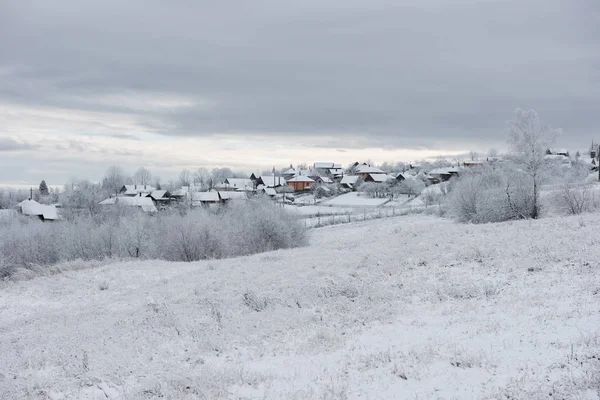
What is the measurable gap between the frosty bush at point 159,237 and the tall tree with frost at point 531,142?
84.0 ft

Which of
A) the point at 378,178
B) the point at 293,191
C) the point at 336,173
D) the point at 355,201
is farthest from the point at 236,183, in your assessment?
the point at 336,173

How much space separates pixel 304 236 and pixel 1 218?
4724 centimetres

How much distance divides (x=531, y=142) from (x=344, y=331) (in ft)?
138

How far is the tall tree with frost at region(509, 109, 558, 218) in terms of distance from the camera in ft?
152

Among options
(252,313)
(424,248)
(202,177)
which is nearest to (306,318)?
(252,313)

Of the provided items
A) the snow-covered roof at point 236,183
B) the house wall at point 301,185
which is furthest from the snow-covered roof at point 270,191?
the house wall at point 301,185

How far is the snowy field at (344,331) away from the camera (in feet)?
29.2

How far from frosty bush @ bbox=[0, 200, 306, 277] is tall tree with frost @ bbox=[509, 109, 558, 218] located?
25.6m

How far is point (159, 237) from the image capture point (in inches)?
2002

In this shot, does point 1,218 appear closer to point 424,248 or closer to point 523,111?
point 424,248

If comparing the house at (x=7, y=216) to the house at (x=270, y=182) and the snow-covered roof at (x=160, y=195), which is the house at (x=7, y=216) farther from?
the house at (x=270, y=182)

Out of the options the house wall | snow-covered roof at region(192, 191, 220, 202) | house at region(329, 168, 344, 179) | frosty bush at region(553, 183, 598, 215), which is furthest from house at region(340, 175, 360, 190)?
frosty bush at region(553, 183, 598, 215)

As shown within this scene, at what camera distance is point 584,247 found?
1852 cm

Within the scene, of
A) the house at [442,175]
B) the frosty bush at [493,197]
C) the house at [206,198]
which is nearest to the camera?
the frosty bush at [493,197]
